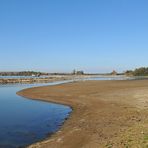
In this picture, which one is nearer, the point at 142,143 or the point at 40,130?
the point at 142,143

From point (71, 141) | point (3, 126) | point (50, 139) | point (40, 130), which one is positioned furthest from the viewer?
point (3, 126)

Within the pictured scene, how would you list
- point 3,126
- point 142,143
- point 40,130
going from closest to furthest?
point 142,143
point 40,130
point 3,126

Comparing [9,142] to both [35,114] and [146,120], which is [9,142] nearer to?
[146,120]

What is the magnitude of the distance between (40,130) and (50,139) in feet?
10.1

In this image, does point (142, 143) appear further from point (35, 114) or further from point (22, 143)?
point (35, 114)

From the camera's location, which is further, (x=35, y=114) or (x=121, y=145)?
(x=35, y=114)

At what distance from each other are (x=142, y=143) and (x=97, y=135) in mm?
3410

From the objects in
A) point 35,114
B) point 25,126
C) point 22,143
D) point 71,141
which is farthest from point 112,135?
point 35,114

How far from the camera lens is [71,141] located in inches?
554

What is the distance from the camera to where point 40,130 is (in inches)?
714

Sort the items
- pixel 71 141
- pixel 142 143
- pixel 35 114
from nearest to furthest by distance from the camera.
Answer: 1. pixel 142 143
2. pixel 71 141
3. pixel 35 114

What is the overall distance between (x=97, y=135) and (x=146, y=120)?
3.72 m

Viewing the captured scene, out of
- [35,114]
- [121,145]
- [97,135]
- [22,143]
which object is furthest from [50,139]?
[35,114]

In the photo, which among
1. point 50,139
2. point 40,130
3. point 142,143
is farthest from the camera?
point 40,130
